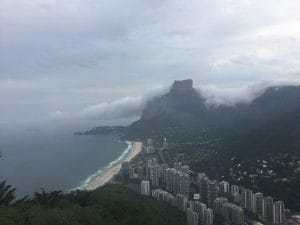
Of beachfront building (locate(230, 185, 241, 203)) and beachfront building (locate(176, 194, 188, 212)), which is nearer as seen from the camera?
beachfront building (locate(176, 194, 188, 212))

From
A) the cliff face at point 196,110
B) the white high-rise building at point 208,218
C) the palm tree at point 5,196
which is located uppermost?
the cliff face at point 196,110

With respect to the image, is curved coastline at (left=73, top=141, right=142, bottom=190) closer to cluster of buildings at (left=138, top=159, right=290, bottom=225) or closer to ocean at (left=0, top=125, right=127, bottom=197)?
ocean at (left=0, top=125, right=127, bottom=197)

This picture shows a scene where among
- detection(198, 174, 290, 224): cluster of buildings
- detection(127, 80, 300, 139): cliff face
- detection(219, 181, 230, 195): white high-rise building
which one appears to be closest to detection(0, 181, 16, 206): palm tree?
detection(198, 174, 290, 224): cluster of buildings

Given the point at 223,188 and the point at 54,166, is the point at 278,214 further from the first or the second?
the point at 54,166

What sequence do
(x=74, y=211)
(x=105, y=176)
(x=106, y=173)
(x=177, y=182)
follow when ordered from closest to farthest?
(x=74, y=211)
(x=177, y=182)
(x=105, y=176)
(x=106, y=173)

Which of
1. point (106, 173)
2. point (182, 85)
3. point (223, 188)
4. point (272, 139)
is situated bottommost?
point (106, 173)

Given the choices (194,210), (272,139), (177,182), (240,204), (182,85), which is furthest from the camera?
(182,85)

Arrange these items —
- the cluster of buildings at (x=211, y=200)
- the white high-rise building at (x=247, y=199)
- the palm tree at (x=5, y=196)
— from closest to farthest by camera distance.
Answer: the palm tree at (x=5, y=196), the cluster of buildings at (x=211, y=200), the white high-rise building at (x=247, y=199)

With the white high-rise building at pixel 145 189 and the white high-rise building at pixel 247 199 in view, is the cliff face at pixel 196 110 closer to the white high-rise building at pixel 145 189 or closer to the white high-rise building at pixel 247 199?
the white high-rise building at pixel 145 189

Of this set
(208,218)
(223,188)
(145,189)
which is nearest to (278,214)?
(208,218)

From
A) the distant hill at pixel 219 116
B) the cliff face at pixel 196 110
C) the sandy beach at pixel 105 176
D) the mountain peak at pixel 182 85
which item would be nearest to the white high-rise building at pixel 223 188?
the sandy beach at pixel 105 176

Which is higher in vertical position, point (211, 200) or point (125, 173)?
point (125, 173)

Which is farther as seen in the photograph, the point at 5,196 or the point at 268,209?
the point at 268,209

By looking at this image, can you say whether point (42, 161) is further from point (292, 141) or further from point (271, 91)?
point (271, 91)
